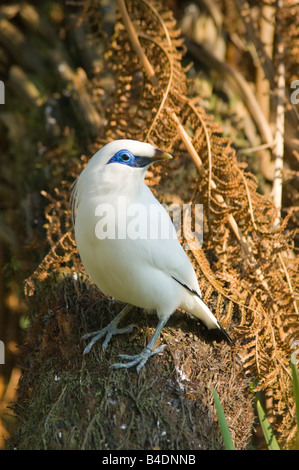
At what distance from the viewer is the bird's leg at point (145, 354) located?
2.28m

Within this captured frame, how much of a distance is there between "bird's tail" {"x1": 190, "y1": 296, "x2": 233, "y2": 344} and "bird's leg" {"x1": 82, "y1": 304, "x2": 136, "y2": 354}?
32 centimetres

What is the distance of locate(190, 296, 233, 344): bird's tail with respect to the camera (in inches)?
98.4

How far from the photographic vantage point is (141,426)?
6.73 ft

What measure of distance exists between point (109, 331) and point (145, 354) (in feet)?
0.75

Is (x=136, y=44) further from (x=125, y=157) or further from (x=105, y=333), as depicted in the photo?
(x=105, y=333)

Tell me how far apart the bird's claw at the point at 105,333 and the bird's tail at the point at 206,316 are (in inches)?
12.4

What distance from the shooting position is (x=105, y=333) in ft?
8.09

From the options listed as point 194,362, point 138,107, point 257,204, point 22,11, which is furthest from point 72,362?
point 22,11

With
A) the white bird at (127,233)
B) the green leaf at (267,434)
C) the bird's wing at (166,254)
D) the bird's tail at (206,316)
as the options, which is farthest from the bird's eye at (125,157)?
the green leaf at (267,434)

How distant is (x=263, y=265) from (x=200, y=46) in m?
2.06

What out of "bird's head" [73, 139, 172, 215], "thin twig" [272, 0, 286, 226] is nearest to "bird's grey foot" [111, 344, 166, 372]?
"bird's head" [73, 139, 172, 215]

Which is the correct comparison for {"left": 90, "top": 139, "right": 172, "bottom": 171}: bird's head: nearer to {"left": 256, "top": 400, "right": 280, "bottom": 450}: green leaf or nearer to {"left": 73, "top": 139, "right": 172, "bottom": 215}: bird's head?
{"left": 73, "top": 139, "right": 172, "bottom": 215}: bird's head

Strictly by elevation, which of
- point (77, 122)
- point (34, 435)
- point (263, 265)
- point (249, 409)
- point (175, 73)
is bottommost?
point (249, 409)

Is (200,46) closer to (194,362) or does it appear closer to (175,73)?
(175,73)
